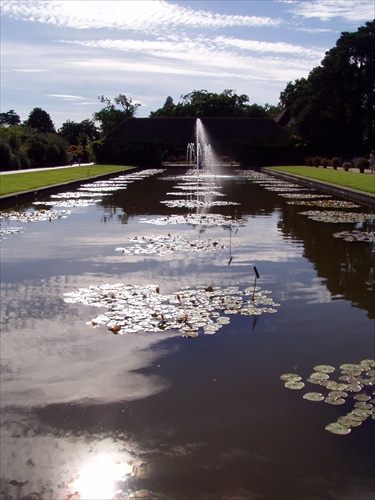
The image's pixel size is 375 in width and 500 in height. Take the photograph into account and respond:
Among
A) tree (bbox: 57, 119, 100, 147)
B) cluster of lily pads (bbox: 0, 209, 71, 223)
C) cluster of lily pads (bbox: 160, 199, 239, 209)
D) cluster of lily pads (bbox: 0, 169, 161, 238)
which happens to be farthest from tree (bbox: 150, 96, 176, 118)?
cluster of lily pads (bbox: 0, 209, 71, 223)

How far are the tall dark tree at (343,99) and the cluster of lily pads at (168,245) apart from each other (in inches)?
1958

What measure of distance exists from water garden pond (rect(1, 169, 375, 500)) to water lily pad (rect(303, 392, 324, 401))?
22 millimetres

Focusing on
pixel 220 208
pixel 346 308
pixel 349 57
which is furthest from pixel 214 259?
pixel 349 57

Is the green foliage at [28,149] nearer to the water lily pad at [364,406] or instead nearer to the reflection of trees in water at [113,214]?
the reflection of trees in water at [113,214]

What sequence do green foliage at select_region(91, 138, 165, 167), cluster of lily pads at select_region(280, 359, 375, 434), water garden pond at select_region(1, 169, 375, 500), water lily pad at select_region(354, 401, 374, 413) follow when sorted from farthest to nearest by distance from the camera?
green foliage at select_region(91, 138, 165, 167) → water lily pad at select_region(354, 401, 374, 413) → cluster of lily pads at select_region(280, 359, 375, 434) → water garden pond at select_region(1, 169, 375, 500)

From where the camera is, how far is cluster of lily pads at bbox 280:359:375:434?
13.4 feet

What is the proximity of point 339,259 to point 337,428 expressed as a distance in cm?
607

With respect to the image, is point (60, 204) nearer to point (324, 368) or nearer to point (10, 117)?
point (324, 368)

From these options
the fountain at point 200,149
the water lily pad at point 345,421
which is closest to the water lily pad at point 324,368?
the water lily pad at point 345,421

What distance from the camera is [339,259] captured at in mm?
9766

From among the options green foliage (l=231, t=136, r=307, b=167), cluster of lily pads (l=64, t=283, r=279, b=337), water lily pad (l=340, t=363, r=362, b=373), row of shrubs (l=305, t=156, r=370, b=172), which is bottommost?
water lily pad (l=340, t=363, r=362, b=373)

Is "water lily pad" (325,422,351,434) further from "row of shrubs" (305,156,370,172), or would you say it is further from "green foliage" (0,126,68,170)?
"green foliage" (0,126,68,170)

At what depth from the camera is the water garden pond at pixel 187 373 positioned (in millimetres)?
3498

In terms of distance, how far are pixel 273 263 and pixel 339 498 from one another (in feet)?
20.0
